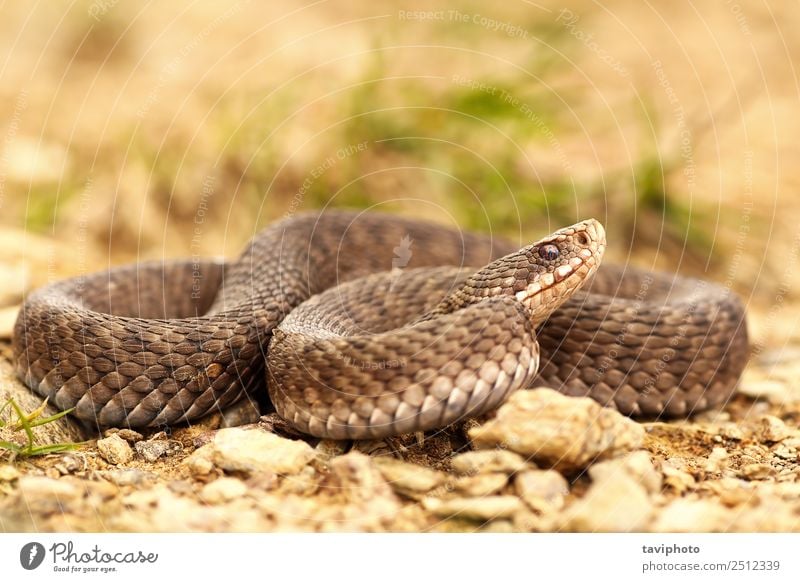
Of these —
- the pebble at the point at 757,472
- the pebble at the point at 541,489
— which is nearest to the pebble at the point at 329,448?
the pebble at the point at 541,489

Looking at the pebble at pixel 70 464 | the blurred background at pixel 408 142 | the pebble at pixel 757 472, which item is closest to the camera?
the pebble at pixel 70 464

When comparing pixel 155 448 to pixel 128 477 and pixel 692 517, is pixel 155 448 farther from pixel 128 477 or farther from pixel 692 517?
pixel 692 517

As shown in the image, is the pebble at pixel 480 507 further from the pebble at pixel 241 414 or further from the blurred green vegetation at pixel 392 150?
the blurred green vegetation at pixel 392 150

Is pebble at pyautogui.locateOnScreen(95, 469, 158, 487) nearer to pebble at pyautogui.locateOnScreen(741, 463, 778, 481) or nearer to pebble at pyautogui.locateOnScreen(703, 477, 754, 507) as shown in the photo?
pebble at pyautogui.locateOnScreen(703, 477, 754, 507)

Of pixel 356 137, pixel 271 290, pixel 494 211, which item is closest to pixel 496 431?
pixel 271 290
